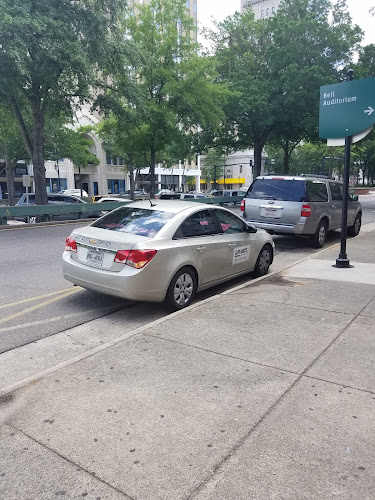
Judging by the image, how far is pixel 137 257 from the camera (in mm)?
5156

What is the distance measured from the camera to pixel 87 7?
Answer: 16.5 m

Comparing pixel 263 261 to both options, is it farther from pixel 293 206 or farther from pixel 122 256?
pixel 122 256

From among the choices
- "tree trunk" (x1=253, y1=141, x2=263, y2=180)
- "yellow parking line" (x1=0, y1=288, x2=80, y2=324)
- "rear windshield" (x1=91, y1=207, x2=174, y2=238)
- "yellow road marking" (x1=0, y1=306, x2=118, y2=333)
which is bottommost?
"yellow road marking" (x1=0, y1=306, x2=118, y2=333)

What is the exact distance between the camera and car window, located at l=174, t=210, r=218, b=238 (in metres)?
5.85

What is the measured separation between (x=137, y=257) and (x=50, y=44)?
1348cm

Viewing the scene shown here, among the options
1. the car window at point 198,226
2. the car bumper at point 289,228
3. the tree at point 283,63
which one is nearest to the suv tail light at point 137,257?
the car window at point 198,226

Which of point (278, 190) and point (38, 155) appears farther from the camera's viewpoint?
point (38, 155)

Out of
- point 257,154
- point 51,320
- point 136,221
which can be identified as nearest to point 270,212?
point 136,221

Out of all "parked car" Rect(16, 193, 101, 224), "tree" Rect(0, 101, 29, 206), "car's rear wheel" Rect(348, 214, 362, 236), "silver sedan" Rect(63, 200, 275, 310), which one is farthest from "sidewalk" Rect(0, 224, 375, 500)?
"tree" Rect(0, 101, 29, 206)

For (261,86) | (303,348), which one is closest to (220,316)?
(303,348)

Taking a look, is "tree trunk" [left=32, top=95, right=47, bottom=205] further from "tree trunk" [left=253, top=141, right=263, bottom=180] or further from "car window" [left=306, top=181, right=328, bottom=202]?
"tree trunk" [left=253, top=141, right=263, bottom=180]

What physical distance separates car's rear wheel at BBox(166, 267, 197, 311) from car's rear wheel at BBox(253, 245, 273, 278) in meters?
2.00

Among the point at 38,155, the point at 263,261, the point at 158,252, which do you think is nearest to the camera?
the point at 158,252

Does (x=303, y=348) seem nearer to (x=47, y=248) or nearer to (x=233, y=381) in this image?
(x=233, y=381)
